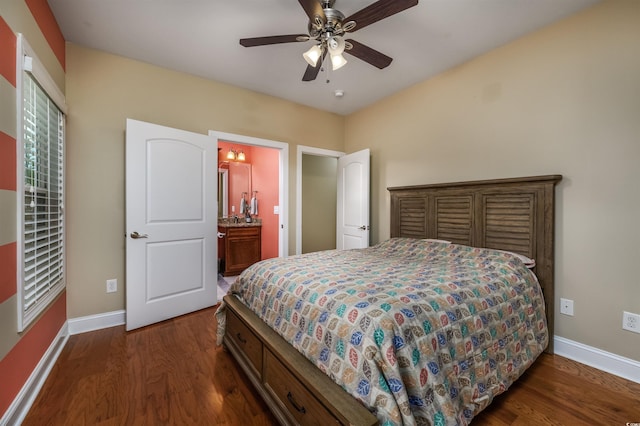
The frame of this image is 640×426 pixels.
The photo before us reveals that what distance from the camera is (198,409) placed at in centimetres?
152

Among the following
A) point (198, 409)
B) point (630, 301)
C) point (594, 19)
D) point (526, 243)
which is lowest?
point (198, 409)

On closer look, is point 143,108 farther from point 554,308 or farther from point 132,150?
point 554,308

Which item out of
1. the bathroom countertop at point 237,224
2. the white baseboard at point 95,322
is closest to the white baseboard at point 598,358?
the white baseboard at point 95,322

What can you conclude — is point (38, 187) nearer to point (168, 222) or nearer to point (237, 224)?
point (168, 222)

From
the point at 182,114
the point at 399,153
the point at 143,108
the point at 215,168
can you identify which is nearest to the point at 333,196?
the point at 399,153

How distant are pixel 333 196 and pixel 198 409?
387 centimetres

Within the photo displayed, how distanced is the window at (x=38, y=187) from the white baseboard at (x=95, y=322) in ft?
1.42

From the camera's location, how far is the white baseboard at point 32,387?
1.35m

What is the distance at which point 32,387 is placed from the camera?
1588 mm

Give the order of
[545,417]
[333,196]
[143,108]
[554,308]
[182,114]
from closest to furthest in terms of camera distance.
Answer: [545,417] → [554,308] → [143,108] → [182,114] → [333,196]

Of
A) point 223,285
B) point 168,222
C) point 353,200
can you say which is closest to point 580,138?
point 353,200

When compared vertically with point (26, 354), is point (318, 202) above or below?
above

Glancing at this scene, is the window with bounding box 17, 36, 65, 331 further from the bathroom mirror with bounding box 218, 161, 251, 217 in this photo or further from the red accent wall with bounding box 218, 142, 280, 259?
the bathroom mirror with bounding box 218, 161, 251, 217

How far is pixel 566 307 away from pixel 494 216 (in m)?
0.85
